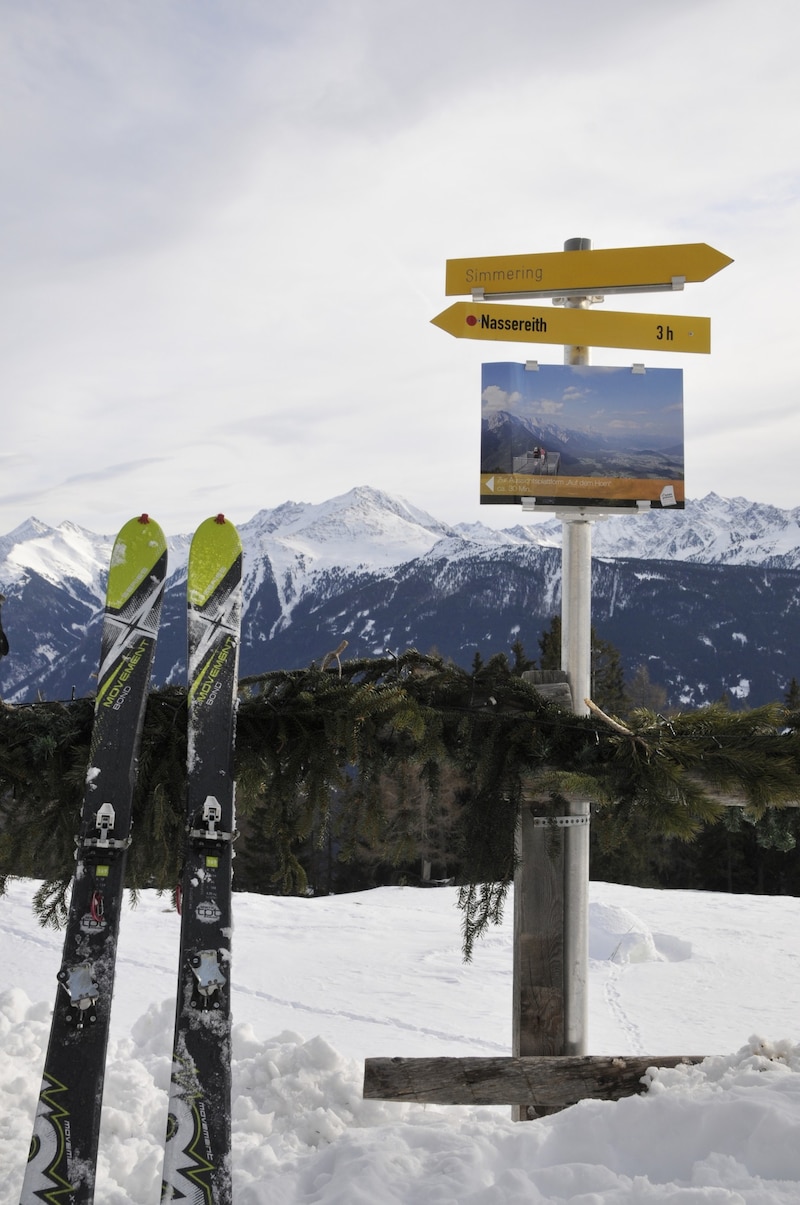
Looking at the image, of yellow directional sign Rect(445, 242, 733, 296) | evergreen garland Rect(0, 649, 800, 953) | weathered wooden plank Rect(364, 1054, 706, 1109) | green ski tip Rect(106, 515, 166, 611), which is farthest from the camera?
green ski tip Rect(106, 515, 166, 611)

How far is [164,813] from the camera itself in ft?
12.4

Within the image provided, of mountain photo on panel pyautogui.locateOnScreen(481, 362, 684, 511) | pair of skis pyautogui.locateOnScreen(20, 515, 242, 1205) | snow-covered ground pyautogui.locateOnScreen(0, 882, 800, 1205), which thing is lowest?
snow-covered ground pyautogui.locateOnScreen(0, 882, 800, 1205)

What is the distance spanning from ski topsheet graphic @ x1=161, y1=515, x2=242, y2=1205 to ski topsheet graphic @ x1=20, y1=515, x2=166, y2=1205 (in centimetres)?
26

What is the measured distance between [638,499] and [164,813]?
248 cm

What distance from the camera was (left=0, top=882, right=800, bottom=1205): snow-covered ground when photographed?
301 cm

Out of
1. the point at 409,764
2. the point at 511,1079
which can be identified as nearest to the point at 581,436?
the point at 409,764

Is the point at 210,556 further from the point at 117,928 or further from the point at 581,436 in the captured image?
the point at 581,436

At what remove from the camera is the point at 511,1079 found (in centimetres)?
379

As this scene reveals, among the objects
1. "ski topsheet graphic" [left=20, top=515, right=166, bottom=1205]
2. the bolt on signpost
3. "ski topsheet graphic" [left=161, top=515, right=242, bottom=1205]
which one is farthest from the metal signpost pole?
"ski topsheet graphic" [left=20, top=515, right=166, bottom=1205]

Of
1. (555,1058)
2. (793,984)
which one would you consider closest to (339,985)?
(793,984)

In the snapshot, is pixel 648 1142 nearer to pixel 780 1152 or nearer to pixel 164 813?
pixel 780 1152

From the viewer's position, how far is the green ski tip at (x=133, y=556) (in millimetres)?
4191

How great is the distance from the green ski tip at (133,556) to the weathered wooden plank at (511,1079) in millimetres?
2399

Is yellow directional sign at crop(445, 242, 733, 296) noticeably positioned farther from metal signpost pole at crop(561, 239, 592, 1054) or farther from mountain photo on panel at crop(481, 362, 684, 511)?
mountain photo on panel at crop(481, 362, 684, 511)
